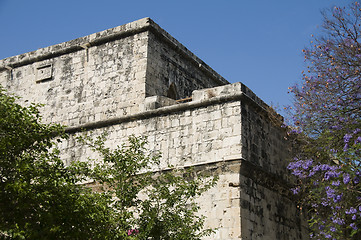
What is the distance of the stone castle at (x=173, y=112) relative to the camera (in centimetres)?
948

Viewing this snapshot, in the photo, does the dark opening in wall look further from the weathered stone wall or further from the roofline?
the roofline

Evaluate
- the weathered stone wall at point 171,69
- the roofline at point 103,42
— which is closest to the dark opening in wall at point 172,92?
the weathered stone wall at point 171,69

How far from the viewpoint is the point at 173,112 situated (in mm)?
10375

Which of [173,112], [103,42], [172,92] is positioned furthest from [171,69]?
[173,112]

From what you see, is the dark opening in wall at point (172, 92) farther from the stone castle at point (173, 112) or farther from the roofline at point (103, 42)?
the roofline at point (103, 42)

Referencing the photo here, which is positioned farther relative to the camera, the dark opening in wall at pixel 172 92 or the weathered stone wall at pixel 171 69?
the dark opening in wall at pixel 172 92

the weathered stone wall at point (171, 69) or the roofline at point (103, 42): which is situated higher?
the roofline at point (103, 42)

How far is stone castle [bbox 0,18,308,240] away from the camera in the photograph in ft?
31.1

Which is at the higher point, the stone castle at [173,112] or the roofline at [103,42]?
the roofline at [103,42]

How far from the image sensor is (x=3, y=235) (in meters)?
6.22

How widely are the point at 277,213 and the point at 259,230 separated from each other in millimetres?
1117

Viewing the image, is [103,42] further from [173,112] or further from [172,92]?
[173,112]

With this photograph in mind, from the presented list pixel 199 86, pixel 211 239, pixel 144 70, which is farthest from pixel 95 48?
pixel 211 239

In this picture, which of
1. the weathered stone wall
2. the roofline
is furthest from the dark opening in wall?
the roofline
